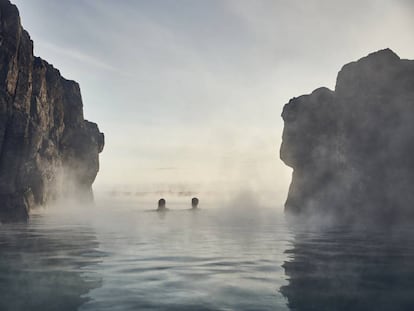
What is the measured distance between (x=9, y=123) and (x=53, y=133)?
47.8m

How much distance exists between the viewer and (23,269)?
59.8 ft

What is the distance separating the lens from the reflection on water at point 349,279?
13078 millimetres

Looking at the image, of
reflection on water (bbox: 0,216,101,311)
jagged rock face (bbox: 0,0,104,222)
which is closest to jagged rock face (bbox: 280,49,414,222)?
jagged rock face (bbox: 0,0,104,222)

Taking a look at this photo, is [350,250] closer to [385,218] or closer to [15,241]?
[15,241]

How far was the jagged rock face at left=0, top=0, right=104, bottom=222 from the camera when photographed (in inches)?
2211

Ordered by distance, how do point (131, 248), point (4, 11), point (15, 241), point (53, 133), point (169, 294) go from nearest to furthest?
point (169, 294) → point (131, 248) → point (15, 241) → point (4, 11) → point (53, 133)

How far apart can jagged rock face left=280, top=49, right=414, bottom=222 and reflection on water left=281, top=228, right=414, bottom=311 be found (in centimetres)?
4962

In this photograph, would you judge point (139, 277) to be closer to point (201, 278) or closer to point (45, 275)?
point (201, 278)

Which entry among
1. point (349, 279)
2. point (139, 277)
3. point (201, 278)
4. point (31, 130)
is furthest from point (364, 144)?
point (139, 277)

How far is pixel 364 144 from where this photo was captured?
77.1 metres

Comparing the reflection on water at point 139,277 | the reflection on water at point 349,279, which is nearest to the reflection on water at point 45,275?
the reflection on water at point 139,277

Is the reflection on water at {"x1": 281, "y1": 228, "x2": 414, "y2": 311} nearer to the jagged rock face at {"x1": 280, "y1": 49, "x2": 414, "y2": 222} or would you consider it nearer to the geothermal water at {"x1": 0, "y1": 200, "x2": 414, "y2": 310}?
the geothermal water at {"x1": 0, "y1": 200, "x2": 414, "y2": 310}

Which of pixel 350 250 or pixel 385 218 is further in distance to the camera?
pixel 385 218

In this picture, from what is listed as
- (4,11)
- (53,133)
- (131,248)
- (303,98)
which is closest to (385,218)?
(303,98)
